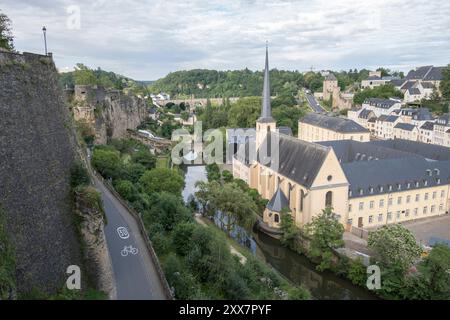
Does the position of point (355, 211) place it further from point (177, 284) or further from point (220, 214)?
point (177, 284)

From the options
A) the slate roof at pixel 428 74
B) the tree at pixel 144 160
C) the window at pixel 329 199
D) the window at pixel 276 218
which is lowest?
the window at pixel 276 218

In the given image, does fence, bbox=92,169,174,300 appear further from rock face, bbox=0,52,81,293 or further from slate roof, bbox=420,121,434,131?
slate roof, bbox=420,121,434,131

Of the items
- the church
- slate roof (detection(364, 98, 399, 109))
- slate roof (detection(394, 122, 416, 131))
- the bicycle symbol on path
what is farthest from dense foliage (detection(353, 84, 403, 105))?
the bicycle symbol on path

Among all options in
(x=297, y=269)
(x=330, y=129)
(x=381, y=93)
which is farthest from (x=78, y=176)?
(x=381, y=93)

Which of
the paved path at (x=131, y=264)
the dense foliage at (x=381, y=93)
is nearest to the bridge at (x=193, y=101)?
the dense foliage at (x=381, y=93)

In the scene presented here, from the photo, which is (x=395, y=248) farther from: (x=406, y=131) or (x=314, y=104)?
(x=314, y=104)

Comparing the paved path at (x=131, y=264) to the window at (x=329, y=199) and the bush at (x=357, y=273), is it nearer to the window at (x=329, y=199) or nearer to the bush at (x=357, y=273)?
the bush at (x=357, y=273)

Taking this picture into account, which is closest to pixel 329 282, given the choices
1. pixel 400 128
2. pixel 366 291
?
pixel 366 291

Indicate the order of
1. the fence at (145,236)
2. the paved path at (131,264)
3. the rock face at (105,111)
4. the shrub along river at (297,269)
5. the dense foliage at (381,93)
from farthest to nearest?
the dense foliage at (381,93) < the rock face at (105,111) < the shrub along river at (297,269) < the paved path at (131,264) < the fence at (145,236)
